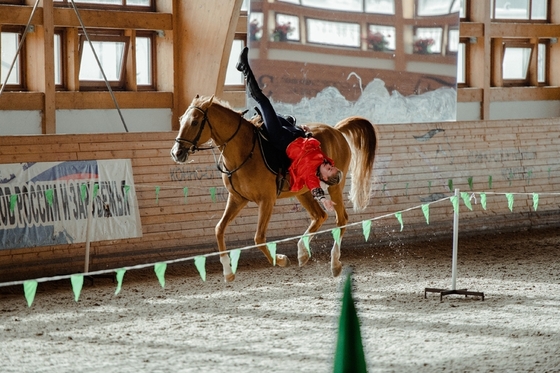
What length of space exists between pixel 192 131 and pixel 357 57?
5.43 meters

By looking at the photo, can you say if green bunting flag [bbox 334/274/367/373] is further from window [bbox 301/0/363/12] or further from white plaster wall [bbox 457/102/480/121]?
white plaster wall [bbox 457/102/480/121]

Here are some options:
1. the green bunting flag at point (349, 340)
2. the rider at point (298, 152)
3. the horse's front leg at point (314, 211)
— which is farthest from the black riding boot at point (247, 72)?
the green bunting flag at point (349, 340)

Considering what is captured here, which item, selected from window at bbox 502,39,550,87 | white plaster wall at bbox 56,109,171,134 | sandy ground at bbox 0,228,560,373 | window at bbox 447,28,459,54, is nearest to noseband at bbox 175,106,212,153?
sandy ground at bbox 0,228,560,373

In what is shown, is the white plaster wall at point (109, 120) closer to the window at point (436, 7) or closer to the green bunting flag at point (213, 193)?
the green bunting flag at point (213, 193)

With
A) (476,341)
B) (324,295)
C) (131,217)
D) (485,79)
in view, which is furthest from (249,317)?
(485,79)

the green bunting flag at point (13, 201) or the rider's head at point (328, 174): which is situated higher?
the rider's head at point (328, 174)

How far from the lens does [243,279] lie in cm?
952

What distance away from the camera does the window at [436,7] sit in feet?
42.4

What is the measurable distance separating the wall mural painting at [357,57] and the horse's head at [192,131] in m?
3.78

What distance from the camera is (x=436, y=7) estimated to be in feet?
42.8

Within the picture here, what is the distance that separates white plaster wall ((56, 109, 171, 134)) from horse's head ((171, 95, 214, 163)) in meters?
3.78

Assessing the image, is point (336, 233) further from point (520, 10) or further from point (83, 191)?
point (520, 10)

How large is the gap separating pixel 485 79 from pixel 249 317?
326 inches

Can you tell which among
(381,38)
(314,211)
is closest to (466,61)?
(381,38)
